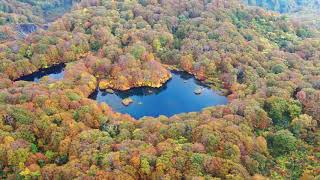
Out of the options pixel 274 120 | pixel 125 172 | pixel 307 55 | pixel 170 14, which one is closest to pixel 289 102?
pixel 274 120

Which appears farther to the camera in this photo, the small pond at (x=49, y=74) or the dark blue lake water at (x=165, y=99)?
the small pond at (x=49, y=74)

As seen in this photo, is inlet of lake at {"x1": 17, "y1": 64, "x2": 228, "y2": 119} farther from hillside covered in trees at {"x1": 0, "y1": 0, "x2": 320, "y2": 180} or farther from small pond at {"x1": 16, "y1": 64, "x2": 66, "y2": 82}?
hillside covered in trees at {"x1": 0, "y1": 0, "x2": 320, "y2": 180}

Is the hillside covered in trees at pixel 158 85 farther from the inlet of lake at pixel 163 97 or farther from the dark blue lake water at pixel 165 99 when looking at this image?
the dark blue lake water at pixel 165 99

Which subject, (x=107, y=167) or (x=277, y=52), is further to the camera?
(x=277, y=52)

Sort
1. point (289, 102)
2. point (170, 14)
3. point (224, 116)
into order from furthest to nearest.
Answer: point (170, 14), point (289, 102), point (224, 116)

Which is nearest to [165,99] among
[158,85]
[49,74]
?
[158,85]

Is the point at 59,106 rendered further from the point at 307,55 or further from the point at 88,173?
the point at 307,55

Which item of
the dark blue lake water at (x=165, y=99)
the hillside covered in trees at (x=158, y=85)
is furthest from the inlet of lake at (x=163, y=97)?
the hillside covered in trees at (x=158, y=85)
